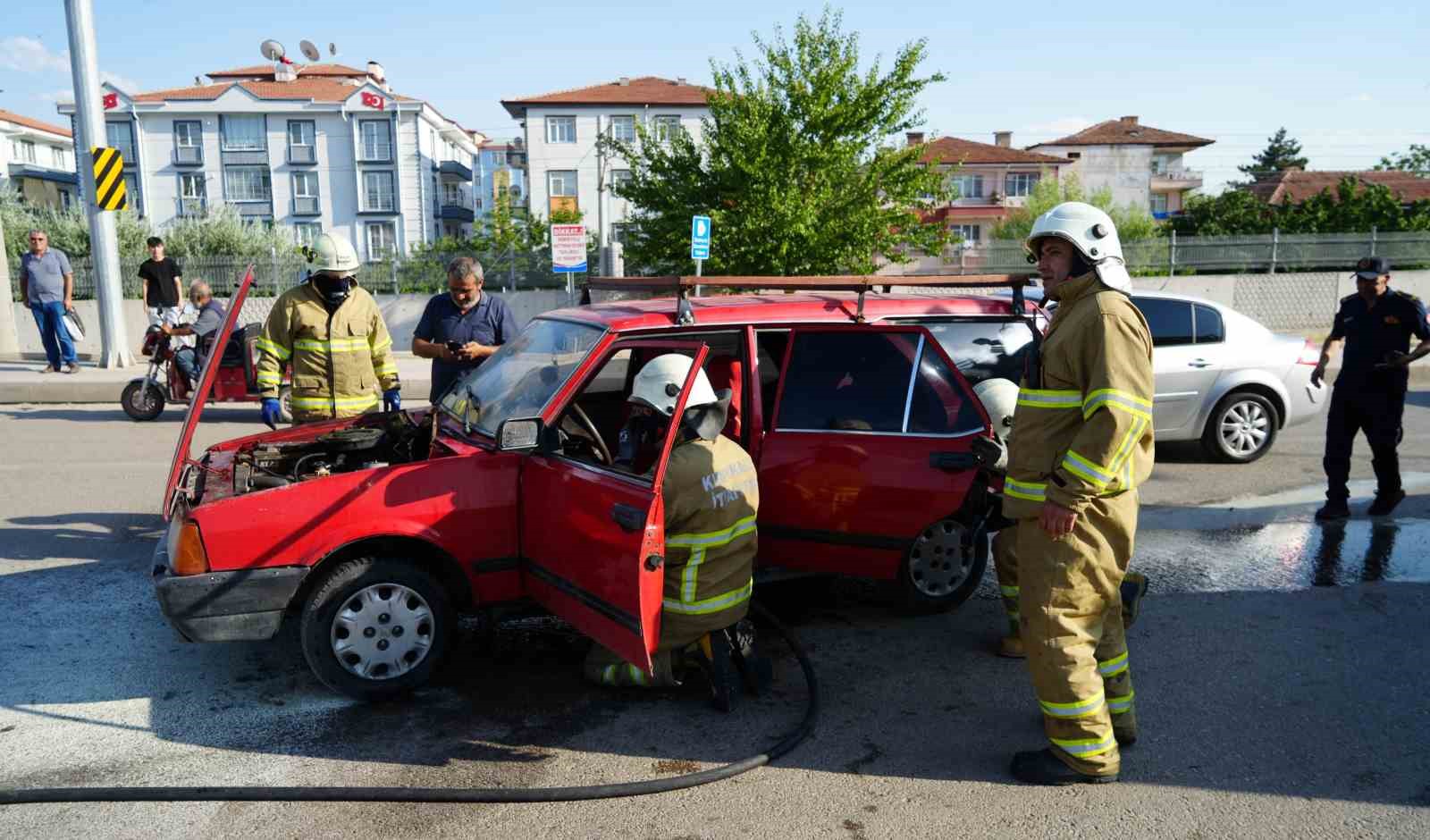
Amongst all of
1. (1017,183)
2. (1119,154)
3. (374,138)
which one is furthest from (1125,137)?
(374,138)

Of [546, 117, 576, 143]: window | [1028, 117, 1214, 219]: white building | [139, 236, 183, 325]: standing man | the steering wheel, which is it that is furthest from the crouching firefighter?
[1028, 117, 1214, 219]: white building

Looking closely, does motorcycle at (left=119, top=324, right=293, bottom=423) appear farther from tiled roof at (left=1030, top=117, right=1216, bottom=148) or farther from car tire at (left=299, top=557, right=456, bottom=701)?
tiled roof at (left=1030, top=117, right=1216, bottom=148)

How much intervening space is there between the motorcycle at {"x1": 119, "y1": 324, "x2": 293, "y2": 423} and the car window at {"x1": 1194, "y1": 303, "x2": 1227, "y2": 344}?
9420 mm

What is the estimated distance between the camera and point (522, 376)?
4.70 meters

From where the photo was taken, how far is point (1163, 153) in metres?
88.7

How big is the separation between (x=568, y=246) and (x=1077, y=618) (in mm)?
15547

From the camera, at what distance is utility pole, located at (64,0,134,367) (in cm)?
1463

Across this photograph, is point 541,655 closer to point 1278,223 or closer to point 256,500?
point 256,500

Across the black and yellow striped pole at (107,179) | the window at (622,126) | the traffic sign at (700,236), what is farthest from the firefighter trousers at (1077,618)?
the window at (622,126)

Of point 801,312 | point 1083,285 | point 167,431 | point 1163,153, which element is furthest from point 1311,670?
point 1163,153

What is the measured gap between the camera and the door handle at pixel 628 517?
348cm

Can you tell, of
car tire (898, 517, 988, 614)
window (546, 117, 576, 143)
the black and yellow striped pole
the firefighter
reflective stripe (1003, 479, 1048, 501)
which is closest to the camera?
reflective stripe (1003, 479, 1048, 501)

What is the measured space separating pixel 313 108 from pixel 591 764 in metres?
62.3

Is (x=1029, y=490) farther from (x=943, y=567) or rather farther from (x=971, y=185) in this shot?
(x=971, y=185)
